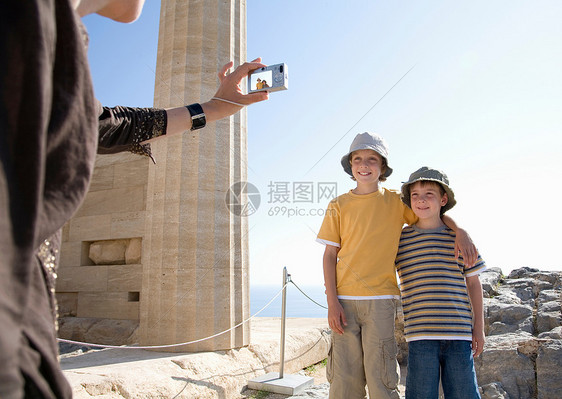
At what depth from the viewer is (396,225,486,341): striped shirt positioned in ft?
8.55

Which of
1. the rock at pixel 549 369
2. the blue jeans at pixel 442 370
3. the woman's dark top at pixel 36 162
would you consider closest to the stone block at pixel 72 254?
the blue jeans at pixel 442 370

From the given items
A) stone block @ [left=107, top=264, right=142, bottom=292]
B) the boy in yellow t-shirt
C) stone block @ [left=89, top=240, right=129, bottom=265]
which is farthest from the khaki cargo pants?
stone block @ [left=89, top=240, right=129, bottom=265]

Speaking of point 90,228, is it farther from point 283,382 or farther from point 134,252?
point 283,382

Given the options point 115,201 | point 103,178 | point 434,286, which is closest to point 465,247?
point 434,286

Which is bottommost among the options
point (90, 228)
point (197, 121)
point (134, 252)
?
point (134, 252)

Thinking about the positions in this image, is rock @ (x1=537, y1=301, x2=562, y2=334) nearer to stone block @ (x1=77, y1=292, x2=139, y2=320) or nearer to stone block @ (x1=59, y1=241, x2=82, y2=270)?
stone block @ (x1=77, y1=292, x2=139, y2=320)

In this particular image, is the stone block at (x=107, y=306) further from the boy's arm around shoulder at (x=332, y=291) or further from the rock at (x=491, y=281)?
A: the rock at (x=491, y=281)

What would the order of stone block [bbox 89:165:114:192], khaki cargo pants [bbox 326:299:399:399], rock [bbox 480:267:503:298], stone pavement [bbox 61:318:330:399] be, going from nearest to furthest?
khaki cargo pants [bbox 326:299:399:399] < stone pavement [bbox 61:318:330:399] < rock [bbox 480:267:503:298] < stone block [bbox 89:165:114:192]

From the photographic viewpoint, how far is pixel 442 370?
104 inches

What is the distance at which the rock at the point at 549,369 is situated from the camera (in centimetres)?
364

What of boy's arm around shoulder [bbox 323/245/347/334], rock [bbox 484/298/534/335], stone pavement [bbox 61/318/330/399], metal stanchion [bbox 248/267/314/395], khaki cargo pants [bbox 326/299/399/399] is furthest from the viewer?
rock [bbox 484/298/534/335]

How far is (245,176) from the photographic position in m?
5.66

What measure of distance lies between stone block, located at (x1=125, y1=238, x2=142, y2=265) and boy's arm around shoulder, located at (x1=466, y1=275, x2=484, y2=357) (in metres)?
4.85

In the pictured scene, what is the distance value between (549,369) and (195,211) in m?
3.94
